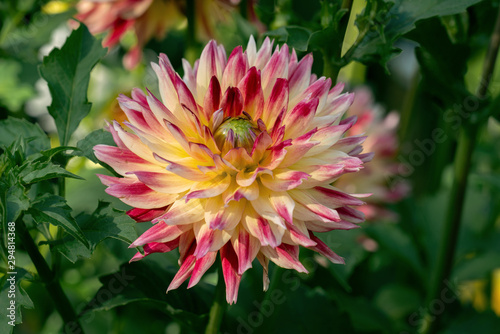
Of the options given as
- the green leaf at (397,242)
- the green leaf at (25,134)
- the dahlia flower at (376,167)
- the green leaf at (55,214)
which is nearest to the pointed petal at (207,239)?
the green leaf at (55,214)

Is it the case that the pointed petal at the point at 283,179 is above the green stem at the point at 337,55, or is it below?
below

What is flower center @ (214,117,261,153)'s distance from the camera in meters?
0.59

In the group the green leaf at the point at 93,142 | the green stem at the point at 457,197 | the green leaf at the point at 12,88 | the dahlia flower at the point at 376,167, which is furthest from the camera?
the dahlia flower at the point at 376,167

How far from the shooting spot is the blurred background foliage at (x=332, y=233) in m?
0.68

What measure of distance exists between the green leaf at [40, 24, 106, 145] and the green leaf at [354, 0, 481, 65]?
353mm

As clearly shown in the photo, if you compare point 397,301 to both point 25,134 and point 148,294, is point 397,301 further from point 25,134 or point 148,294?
point 25,134

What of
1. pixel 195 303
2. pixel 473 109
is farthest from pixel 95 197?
pixel 473 109

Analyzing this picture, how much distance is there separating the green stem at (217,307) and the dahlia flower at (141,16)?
24.5 inches

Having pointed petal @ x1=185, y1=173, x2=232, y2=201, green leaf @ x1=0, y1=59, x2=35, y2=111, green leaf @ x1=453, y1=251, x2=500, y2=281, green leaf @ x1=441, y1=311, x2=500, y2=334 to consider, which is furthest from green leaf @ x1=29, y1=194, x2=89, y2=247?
green leaf @ x1=453, y1=251, x2=500, y2=281

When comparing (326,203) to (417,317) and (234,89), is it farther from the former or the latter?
(417,317)

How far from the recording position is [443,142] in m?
1.33

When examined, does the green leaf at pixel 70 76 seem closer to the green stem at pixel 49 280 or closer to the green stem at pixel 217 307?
the green stem at pixel 49 280

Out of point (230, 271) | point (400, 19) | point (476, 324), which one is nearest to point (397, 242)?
point (476, 324)

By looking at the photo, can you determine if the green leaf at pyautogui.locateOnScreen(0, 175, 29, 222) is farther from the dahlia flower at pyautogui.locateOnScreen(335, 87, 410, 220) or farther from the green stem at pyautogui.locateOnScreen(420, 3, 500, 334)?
the dahlia flower at pyautogui.locateOnScreen(335, 87, 410, 220)
